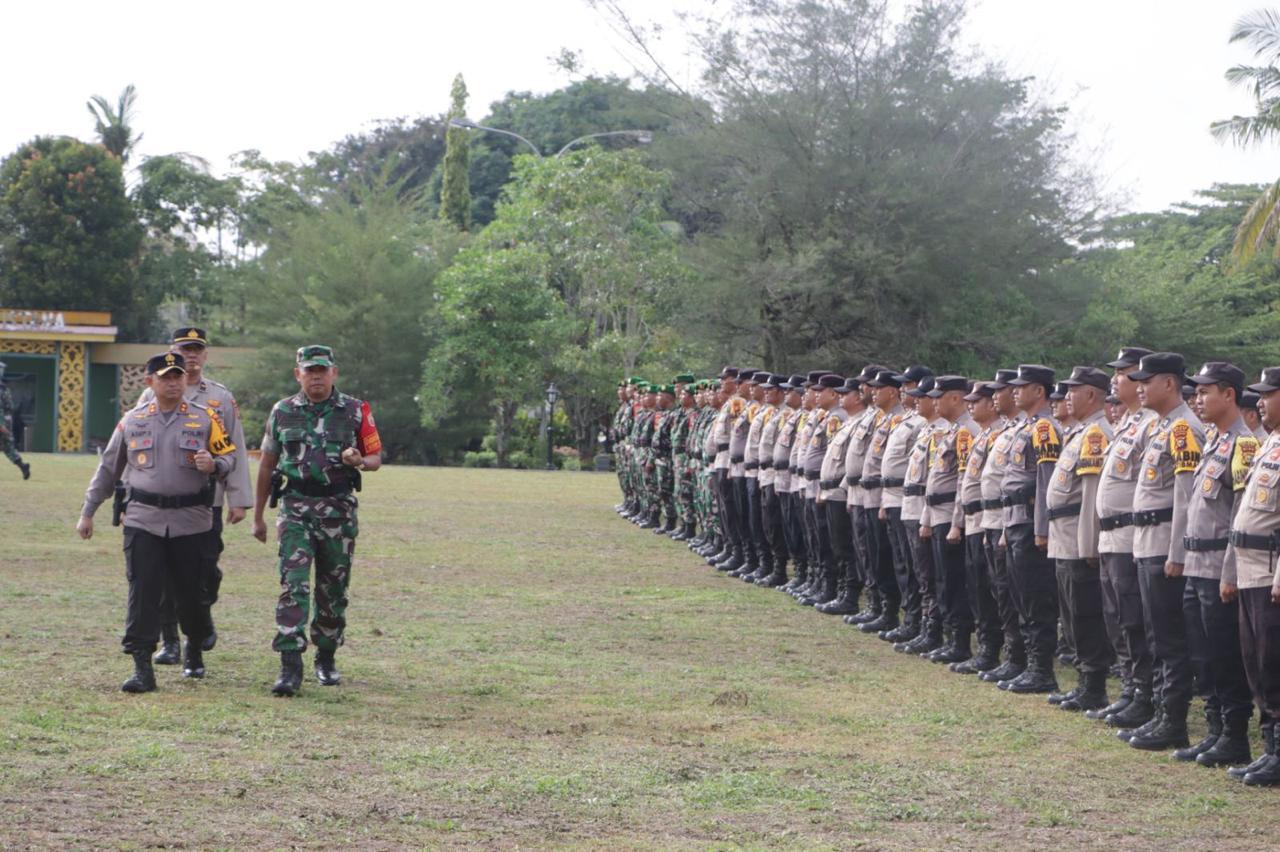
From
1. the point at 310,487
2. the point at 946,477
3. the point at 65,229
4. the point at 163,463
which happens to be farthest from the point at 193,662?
the point at 65,229

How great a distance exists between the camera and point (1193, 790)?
7145 millimetres

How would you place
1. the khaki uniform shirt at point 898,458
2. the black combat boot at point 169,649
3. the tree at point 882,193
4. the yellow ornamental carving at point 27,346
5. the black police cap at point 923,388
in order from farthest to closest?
the yellow ornamental carving at point 27,346, the tree at point 882,193, the khaki uniform shirt at point 898,458, the black police cap at point 923,388, the black combat boot at point 169,649

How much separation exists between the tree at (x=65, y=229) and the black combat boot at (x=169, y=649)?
156 feet

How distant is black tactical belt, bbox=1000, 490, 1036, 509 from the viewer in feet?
32.3

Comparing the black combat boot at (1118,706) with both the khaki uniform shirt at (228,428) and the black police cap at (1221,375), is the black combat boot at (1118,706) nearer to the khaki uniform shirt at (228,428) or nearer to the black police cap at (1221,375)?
the black police cap at (1221,375)

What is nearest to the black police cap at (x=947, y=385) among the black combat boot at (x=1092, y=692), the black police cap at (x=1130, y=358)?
the black police cap at (x=1130, y=358)

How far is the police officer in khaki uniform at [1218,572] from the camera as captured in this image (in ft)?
25.2

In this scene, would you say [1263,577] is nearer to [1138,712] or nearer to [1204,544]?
[1204,544]

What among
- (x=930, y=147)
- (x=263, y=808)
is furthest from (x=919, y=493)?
(x=930, y=147)

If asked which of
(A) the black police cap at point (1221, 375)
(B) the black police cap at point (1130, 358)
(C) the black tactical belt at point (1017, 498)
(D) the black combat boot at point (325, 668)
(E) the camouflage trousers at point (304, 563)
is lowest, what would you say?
(D) the black combat boot at point (325, 668)

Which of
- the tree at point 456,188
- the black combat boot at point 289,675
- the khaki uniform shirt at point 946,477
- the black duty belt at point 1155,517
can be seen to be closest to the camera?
the black duty belt at point 1155,517

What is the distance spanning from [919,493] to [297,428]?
4.61 m

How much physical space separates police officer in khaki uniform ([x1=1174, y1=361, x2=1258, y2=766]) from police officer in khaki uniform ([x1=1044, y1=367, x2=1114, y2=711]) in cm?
118

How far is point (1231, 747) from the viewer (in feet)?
25.4
